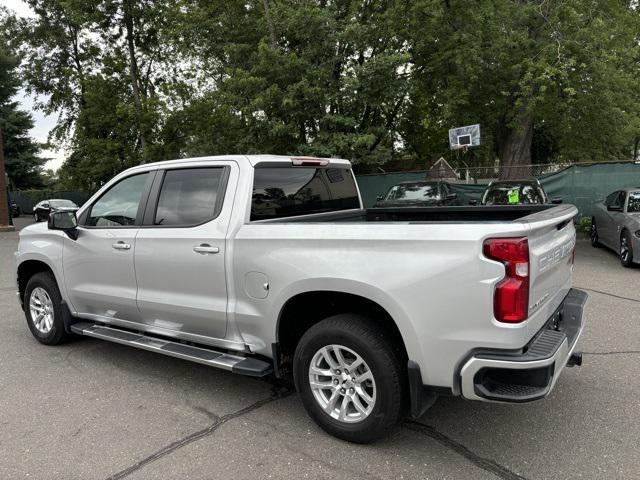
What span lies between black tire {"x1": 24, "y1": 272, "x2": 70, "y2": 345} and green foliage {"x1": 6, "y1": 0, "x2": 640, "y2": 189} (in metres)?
10.5

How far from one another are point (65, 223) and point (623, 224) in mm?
9230

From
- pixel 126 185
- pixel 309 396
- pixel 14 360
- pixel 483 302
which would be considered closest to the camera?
pixel 483 302

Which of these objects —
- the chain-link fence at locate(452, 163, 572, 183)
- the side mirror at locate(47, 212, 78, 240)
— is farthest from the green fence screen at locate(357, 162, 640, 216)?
the side mirror at locate(47, 212, 78, 240)

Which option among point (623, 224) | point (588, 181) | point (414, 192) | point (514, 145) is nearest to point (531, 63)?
point (588, 181)

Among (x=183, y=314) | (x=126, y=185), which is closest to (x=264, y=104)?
(x=126, y=185)

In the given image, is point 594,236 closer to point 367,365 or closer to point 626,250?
point 626,250

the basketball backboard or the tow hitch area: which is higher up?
the basketball backboard

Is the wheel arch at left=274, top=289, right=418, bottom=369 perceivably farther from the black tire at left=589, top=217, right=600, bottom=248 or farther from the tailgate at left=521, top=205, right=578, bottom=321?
the black tire at left=589, top=217, right=600, bottom=248

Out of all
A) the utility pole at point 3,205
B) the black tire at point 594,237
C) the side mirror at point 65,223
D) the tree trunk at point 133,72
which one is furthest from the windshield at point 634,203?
the utility pole at point 3,205

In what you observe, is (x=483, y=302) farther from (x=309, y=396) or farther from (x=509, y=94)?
(x=509, y=94)

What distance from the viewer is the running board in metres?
3.45

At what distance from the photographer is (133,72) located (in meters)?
20.6

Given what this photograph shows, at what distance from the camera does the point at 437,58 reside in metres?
17.8

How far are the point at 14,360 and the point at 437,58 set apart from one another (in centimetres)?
1654
